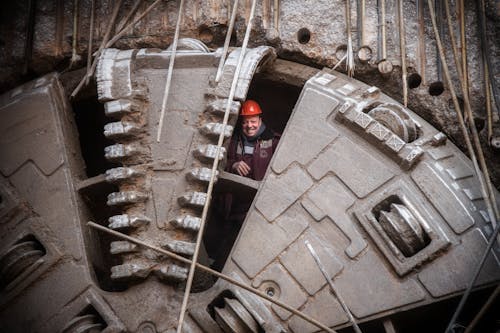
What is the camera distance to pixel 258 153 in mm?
5645

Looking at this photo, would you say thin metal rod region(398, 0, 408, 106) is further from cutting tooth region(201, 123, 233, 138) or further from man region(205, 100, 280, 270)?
cutting tooth region(201, 123, 233, 138)

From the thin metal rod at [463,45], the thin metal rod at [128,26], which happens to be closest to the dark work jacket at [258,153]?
the thin metal rod at [128,26]

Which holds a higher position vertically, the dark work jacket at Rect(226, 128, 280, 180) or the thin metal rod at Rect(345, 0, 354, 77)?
the thin metal rod at Rect(345, 0, 354, 77)

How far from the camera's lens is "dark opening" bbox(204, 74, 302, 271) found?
5891 millimetres

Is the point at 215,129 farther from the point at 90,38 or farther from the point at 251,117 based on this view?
the point at 90,38

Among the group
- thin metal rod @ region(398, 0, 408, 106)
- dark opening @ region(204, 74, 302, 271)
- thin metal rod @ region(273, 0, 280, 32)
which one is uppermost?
thin metal rod @ region(273, 0, 280, 32)

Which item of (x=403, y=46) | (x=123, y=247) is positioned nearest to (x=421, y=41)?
(x=403, y=46)

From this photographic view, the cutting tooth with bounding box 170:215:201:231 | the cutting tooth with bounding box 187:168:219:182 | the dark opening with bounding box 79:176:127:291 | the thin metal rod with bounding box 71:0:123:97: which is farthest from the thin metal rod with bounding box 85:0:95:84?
the cutting tooth with bounding box 170:215:201:231

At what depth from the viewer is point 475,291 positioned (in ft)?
12.5

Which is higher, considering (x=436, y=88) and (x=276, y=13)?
(x=276, y=13)

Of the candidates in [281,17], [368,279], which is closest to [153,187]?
[368,279]

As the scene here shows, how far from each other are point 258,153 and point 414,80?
5.94 ft

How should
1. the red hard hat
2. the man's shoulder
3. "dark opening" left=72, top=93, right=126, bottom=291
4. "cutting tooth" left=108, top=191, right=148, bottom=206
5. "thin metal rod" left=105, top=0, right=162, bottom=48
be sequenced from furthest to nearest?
the man's shoulder < the red hard hat < "thin metal rod" left=105, top=0, right=162, bottom=48 < "dark opening" left=72, top=93, right=126, bottom=291 < "cutting tooth" left=108, top=191, right=148, bottom=206

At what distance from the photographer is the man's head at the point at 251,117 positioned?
5.75 meters
